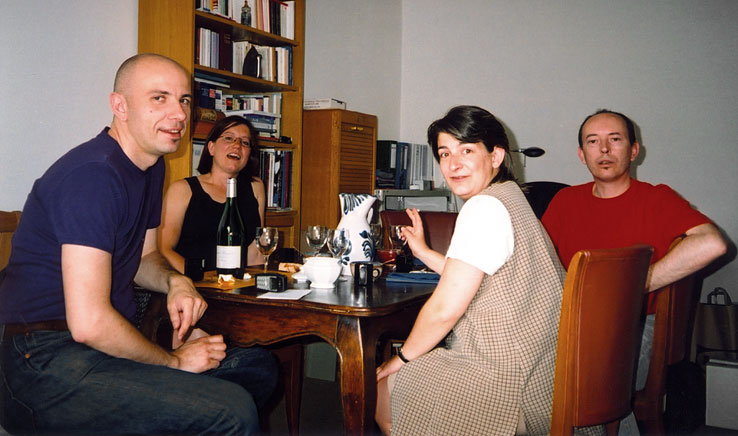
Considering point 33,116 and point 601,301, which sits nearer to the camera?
point 601,301

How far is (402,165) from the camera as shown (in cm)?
468

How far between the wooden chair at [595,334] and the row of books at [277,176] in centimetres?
260

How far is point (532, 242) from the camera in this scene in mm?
1396

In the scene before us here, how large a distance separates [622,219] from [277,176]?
210 centimetres

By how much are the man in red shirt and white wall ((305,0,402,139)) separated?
2326mm

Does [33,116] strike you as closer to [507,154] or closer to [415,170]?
[507,154]

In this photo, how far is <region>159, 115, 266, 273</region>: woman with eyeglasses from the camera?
2.52 meters

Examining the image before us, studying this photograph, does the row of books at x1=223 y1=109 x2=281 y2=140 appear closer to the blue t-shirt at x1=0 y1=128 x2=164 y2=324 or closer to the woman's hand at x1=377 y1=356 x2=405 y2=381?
the blue t-shirt at x1=0 y1=128 x2=164 y2=324

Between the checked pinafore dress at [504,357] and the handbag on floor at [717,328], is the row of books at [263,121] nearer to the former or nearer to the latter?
the checked pinafore dress at [504,357]

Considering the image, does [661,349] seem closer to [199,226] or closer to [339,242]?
[339,242]

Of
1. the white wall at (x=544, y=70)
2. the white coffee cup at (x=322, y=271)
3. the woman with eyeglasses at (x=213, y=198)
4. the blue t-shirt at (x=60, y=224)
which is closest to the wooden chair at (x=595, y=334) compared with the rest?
Result: the white coffee cup at (x=322, y=271)

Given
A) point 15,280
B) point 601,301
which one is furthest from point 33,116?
point 601,301

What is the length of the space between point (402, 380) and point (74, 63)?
2196 mm

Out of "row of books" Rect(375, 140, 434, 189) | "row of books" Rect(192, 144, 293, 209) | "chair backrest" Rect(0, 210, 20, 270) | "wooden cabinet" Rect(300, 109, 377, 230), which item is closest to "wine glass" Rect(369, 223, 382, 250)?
"chair backrest" Rect(0, 210, 20, 270)
